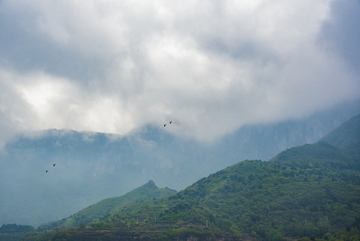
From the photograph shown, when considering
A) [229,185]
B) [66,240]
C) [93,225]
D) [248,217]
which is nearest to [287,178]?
[229,185]

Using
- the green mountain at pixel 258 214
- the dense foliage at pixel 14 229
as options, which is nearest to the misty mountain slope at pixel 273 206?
the green mountain at pixel 258 214

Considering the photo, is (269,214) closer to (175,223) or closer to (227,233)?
(227,233)

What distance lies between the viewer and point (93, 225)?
12162 centimetres

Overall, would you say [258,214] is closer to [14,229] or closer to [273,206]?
[273,206]

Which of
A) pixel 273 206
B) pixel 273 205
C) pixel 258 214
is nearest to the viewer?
pixel 258 214

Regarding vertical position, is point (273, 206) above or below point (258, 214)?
above

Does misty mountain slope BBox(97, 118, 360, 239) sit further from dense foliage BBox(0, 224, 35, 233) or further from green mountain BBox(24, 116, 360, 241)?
dense foliage BBox(0, 224, 35, 233)

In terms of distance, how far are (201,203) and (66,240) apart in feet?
269

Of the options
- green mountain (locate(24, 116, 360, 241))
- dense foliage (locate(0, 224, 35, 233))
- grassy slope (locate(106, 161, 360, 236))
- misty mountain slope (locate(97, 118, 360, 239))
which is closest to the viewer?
green mountain (locate(24, 116, 360, 241))

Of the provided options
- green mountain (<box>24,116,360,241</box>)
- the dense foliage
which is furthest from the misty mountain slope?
the dense foliage

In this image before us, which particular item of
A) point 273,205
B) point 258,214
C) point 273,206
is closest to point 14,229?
point 258,214

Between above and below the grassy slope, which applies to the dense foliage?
above

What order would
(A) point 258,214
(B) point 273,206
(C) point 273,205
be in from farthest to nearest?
1. (C) point 273,205
2. (B) point 273,206
3. (A) point 258,214

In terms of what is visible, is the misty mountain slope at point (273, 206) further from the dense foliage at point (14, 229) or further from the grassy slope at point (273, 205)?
the dense foliage at point (14, 229)
